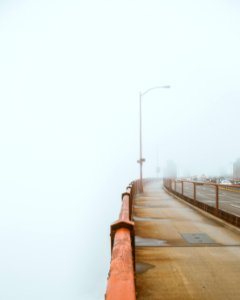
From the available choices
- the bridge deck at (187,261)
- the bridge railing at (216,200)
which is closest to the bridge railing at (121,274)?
the bridge deck at (187,261)

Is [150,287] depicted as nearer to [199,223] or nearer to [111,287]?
[111,287]

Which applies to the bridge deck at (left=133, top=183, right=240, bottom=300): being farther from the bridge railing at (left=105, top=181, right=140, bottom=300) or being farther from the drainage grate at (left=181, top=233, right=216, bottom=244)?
the bridge railing at (left=105, top=181, right=140, bottom=300)

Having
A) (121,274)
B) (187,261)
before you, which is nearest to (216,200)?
(187,261)

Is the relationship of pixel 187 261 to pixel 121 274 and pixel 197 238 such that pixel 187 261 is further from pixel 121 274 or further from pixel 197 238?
pixel 121 274

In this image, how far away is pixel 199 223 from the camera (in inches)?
498

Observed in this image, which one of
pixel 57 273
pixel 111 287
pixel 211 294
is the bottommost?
pixel 57 273

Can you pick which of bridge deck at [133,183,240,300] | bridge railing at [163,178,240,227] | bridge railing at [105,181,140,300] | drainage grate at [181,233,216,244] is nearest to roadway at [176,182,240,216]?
bridge railing at [163,178,240,227]

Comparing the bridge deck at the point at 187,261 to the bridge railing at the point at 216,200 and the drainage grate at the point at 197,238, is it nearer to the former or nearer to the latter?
the drainage grate at the point at 197,238

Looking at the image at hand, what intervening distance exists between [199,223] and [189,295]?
7.55 metres

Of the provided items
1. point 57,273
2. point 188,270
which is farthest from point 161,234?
point 57,273

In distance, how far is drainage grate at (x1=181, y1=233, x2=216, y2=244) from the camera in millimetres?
9166

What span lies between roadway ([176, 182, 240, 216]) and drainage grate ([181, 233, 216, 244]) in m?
2.31

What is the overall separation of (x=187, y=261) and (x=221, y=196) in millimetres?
9651

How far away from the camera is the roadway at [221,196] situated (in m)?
14.3
